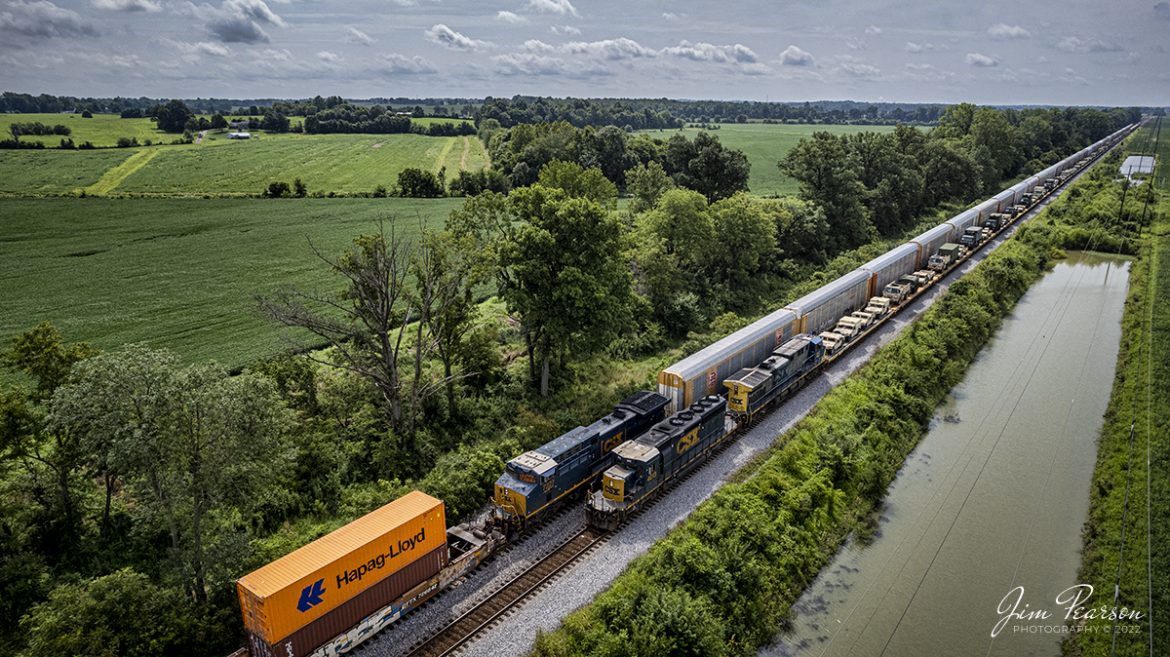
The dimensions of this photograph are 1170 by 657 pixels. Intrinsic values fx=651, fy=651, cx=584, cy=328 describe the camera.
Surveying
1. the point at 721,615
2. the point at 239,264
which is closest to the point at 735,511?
the point at 721,615

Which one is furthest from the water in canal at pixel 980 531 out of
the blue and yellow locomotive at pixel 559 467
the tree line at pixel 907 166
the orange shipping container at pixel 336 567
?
the tree line at pixel 907 166

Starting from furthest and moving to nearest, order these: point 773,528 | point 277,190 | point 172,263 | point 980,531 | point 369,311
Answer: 1. point 277,190
2. point 172,263
3. point 369,311
4. point 980,531
5. point 773,528

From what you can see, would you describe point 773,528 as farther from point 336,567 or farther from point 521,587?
point 336,567

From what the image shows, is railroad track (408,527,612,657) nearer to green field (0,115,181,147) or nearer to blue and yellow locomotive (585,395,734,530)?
blue and yellow locomotive (585,395,734,530)

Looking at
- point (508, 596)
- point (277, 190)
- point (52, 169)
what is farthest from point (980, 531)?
point (52, 169)

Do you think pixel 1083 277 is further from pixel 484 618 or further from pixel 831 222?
pixel 484 618

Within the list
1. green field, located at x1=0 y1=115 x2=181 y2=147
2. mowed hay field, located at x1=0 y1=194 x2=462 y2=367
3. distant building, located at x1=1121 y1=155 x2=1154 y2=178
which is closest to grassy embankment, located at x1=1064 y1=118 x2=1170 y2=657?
mowed hay field, located at x1=0 y1=194 x2=462 y2=367
